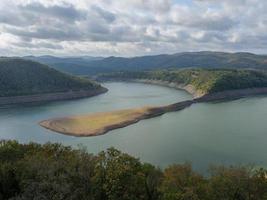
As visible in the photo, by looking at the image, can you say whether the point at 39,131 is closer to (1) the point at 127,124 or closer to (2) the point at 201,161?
(1) the point at 127,124

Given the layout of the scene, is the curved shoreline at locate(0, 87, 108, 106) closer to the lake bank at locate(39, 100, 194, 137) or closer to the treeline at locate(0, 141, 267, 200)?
the lake bank at locate(39, 100, 194, 137)

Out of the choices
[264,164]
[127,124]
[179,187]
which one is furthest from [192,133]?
[179,187]

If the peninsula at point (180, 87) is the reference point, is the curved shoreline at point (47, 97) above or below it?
below

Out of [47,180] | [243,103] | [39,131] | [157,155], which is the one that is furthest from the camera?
[243,103]

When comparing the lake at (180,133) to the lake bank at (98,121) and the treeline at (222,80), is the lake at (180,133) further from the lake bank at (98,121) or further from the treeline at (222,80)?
the treeline at (222,80)

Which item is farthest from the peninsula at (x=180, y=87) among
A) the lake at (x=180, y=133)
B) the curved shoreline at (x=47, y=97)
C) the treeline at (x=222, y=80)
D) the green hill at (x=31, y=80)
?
the green hill at (x=31, y=80)
